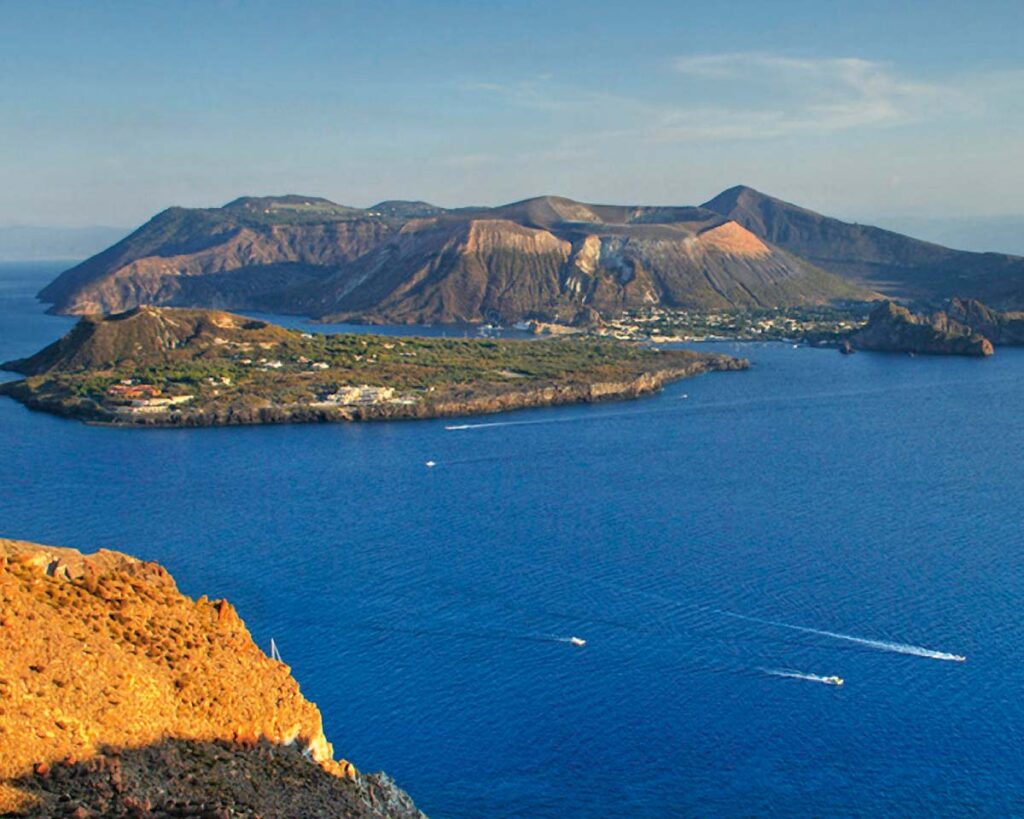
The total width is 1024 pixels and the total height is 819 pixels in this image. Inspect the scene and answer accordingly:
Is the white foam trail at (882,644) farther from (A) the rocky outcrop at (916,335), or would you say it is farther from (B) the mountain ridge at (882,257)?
(B) the mountain ridge at (882,257)

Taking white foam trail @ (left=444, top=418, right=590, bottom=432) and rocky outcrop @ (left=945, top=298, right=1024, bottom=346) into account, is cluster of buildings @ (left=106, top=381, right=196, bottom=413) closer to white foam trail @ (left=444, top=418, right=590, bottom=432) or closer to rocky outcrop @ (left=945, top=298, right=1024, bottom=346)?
white foam trail @ (left=444, top=418, right=590, bottom=432)

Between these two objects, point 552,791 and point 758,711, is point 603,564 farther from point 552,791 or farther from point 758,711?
point 552,791

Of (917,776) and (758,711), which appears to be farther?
(758,711)

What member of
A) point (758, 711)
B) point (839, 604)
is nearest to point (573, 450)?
point (839, 604)

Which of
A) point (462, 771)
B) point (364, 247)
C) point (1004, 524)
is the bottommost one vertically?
point (462, 771)

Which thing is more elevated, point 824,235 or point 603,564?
point 824,235

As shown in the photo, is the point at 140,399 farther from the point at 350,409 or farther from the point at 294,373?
the point at 294,373

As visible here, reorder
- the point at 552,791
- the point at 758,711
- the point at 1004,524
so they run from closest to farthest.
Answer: the point at 552,791 → the point at 758,711 → the point at 1004,524
